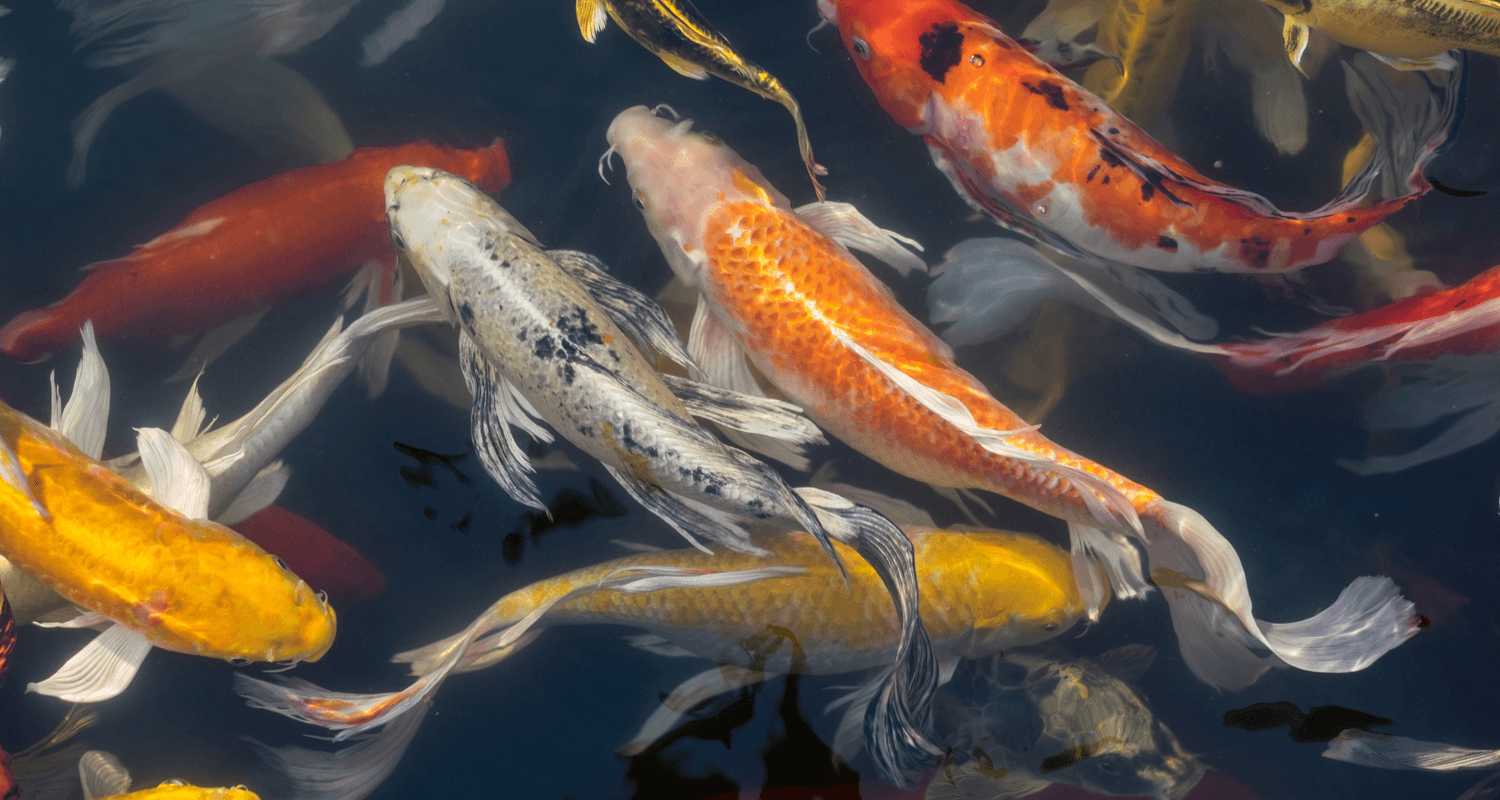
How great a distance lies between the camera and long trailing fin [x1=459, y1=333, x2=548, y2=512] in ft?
6.57

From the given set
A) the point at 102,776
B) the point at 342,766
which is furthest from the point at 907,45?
the point at 102,776

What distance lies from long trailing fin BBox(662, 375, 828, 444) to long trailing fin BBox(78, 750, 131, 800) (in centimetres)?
206

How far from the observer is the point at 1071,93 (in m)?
1.97

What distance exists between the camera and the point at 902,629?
181 centimetres

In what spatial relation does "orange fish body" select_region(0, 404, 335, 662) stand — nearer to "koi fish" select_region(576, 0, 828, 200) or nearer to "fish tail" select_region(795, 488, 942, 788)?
"fish tail" select_region(795, 488, 942, 788)

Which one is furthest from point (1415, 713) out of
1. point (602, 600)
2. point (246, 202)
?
point (246, 202)

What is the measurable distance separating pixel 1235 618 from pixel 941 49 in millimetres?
1768

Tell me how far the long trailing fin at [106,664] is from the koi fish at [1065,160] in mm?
2512

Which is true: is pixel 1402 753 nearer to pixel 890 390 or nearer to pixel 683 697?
pixel 890 390

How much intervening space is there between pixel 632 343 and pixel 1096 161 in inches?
50.9

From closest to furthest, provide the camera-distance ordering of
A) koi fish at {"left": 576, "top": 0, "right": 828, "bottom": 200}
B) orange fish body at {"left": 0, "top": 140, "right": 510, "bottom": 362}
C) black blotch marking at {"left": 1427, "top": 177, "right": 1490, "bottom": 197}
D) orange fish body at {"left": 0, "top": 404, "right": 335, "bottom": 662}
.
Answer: orange fish body at {"left": 0, "top": 404, "right": 335, "bottom": 662}, koi fish at {"left": 576, "top": 0, "right": 828, "bottom": 200}, orange fish body at {"left": 0, "top": 140, "right": 510, "bottom": 362}, black blotch marking at {"left": 1427, "top": 177, "right": 1490, "bottom": 197}

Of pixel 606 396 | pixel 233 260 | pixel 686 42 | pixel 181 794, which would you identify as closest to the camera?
pixel 606 396

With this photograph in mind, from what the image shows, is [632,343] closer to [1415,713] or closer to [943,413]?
[943,413]

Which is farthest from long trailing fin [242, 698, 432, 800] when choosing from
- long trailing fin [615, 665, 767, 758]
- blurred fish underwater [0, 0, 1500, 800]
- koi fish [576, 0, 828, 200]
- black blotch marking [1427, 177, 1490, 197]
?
black blotch marking [1427, 177, 1490, 197]
